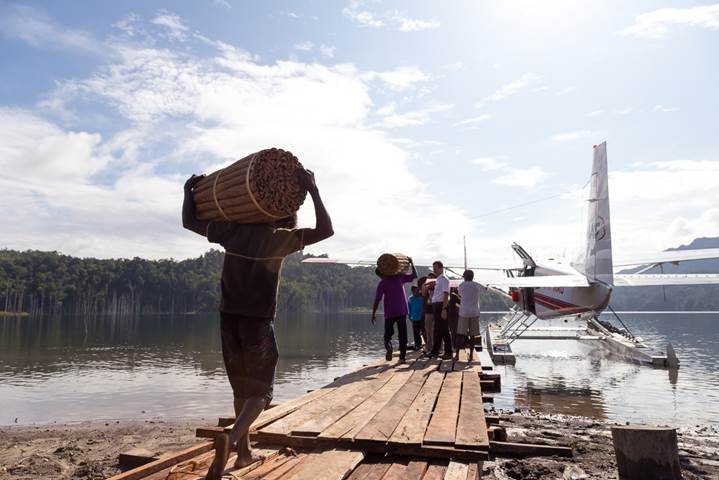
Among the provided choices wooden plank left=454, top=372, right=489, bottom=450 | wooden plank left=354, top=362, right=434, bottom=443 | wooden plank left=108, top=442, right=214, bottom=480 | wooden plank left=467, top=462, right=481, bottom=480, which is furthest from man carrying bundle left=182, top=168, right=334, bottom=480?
wooden plank left=454, top=372, right=489, bottom=450

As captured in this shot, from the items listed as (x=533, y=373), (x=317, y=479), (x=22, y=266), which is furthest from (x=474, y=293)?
(x=22, y=266)

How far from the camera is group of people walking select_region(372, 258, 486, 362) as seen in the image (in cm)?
977

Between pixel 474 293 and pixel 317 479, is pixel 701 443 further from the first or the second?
pixel 317 479

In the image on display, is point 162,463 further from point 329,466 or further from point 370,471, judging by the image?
point 370,471

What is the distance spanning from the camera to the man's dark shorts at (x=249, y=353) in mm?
3471

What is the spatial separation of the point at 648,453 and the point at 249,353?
437 centimetres

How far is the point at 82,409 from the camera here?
13.1 metres

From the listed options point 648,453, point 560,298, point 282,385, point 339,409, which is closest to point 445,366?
point 648,453

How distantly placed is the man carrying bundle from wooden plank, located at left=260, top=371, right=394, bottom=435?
2.59ft

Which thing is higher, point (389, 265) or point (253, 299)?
point (389, 265)

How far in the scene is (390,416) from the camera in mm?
4855

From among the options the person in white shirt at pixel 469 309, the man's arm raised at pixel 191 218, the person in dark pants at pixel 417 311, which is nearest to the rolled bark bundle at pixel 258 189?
the man's arm raised at pixel 191 218

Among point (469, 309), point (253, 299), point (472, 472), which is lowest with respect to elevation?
point (472, 472)

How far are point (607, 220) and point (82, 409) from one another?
18.5 m
